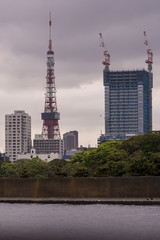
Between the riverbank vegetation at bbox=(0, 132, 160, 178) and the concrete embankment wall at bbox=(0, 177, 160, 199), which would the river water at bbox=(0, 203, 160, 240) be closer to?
the concrete embankment wall at bbox=(0, 177, 160, 199)

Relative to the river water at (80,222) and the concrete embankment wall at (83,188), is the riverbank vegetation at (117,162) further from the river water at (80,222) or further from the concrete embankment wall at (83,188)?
the river water at (80,222)

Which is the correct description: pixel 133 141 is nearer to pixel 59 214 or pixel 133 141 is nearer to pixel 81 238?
pixel 59 214

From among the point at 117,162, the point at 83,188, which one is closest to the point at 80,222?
the point at 83,188

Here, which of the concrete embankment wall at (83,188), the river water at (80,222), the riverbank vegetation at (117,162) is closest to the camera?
the river water at (80,222)

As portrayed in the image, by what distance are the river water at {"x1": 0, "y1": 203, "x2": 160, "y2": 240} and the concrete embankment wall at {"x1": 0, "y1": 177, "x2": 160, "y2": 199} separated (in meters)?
6.35

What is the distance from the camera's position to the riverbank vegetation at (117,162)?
306 ft

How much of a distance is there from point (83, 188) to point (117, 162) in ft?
90.1

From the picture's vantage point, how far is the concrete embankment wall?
273 ft

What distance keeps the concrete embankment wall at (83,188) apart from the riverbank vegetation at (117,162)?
8918 mm

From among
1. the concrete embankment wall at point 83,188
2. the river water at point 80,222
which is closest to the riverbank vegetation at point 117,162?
the concrete embankment wall at point 83,188

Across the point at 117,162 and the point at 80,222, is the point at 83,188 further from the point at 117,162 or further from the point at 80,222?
the point at 80,222

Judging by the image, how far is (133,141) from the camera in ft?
484

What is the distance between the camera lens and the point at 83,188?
8662 cm

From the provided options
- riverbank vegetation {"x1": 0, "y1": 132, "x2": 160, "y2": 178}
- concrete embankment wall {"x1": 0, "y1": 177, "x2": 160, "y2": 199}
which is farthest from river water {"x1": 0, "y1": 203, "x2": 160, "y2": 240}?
riverbank vegetation {"x1": 0, "y1": 132, "x2": 160, "y2": 178}
